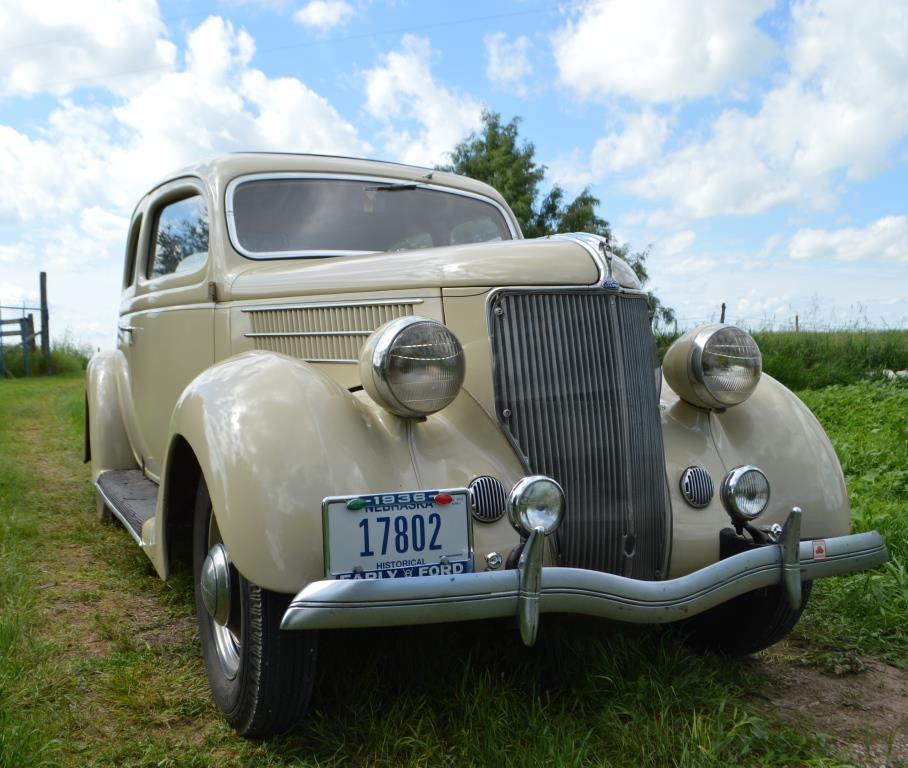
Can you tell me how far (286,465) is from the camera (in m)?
2.00

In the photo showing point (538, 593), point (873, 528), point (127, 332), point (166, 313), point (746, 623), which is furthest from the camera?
point (127, 332)

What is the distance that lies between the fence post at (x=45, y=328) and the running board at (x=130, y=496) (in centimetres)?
1583

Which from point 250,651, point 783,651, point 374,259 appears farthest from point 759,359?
point 250,651

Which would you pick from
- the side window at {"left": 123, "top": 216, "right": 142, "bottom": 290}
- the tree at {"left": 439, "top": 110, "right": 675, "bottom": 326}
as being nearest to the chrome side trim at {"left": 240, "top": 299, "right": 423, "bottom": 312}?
the side window at {"left": 123, "top": 216, "right": 142, "bottom": 290}

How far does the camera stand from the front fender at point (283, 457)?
1.93 metres

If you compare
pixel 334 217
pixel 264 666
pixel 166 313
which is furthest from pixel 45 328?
pixel 264 666

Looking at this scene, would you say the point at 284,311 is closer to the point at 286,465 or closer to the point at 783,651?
the point at 286,465

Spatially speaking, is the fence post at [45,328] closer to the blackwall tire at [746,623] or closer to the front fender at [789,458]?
the blackwall tire at [746,623]

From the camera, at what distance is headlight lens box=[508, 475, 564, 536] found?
80.7 inches

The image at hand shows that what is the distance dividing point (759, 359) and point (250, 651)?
1751 millimetres

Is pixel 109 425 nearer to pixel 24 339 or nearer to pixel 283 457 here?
pixel 283 457

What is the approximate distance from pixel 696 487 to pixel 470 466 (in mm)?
740

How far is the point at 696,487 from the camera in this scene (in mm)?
2473

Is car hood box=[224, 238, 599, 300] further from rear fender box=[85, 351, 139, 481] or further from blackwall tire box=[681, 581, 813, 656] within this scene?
rear fender box=[85, 351, 139, 481]
